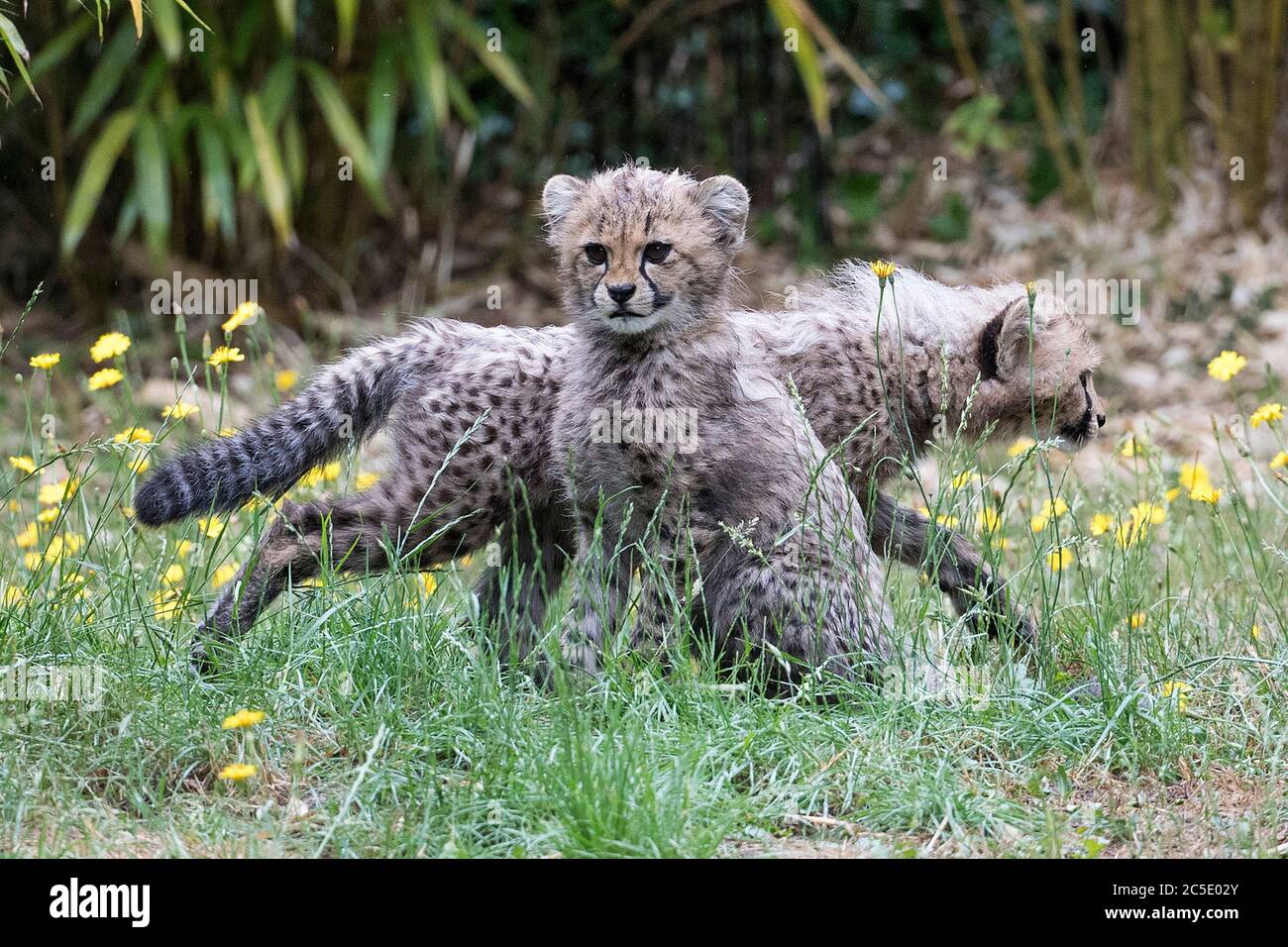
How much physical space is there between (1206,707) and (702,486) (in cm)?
142

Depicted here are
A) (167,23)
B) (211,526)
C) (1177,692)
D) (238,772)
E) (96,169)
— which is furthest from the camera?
(96,169)

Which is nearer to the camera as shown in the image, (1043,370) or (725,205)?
(725,205)

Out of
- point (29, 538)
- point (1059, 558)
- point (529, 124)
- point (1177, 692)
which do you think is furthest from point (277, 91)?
point (1177, 692)

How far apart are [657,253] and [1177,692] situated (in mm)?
1737

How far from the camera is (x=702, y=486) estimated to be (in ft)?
14.2

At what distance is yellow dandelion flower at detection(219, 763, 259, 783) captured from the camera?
3.28 m

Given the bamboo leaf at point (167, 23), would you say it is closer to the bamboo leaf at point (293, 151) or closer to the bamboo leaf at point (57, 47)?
the bamboo leaf at point (57, 47)

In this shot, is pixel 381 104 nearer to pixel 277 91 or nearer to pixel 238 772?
pixel 277 91

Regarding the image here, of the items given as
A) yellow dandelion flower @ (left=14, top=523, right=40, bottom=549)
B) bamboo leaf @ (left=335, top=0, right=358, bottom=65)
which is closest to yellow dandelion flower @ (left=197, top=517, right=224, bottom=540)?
yellow dandelion flower @ (left=14, top=523, right=40, bottom=549)

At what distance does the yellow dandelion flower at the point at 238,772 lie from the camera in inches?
129

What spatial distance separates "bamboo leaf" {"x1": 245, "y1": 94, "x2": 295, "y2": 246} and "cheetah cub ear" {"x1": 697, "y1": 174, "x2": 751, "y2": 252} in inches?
138

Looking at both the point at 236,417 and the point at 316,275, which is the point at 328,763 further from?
the point at 316,275

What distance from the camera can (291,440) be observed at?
4637mm

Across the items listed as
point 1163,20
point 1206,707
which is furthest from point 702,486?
point 1163,20
